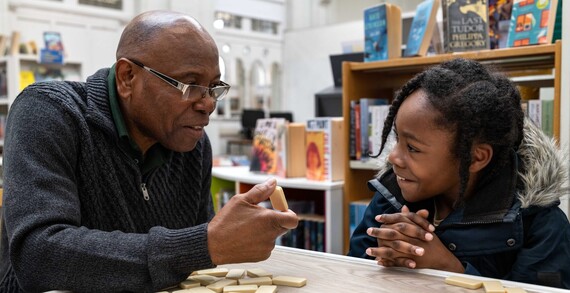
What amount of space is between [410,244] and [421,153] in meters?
0.23

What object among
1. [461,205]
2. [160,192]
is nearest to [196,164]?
[160,192]

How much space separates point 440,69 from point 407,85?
90 millimetres

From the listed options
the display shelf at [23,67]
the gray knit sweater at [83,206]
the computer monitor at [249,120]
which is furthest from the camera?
the computer monitor at [249,120]

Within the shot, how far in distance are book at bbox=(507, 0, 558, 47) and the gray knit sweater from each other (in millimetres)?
1616

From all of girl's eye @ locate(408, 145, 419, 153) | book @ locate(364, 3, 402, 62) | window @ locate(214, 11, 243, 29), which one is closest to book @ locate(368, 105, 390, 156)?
book @ locate(364, 3, 402, 62)

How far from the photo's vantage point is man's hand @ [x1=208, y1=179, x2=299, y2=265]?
107cm

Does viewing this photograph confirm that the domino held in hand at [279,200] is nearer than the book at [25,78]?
Yes

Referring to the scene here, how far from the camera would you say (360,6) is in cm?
1050

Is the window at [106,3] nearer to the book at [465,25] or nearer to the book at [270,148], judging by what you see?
the book at [270,148]

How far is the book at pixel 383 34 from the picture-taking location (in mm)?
2797

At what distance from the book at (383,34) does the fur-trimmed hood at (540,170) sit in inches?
56.3

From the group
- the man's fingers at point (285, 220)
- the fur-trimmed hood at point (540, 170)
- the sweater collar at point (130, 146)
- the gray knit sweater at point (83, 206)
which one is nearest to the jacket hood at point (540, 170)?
the fur-trimmed hood at point (540, 170)

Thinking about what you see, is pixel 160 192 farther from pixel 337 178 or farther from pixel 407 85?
pixel 337 178

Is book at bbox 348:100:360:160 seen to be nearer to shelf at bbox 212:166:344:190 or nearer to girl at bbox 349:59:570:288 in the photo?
shelf at bbox 212:166:344:190
